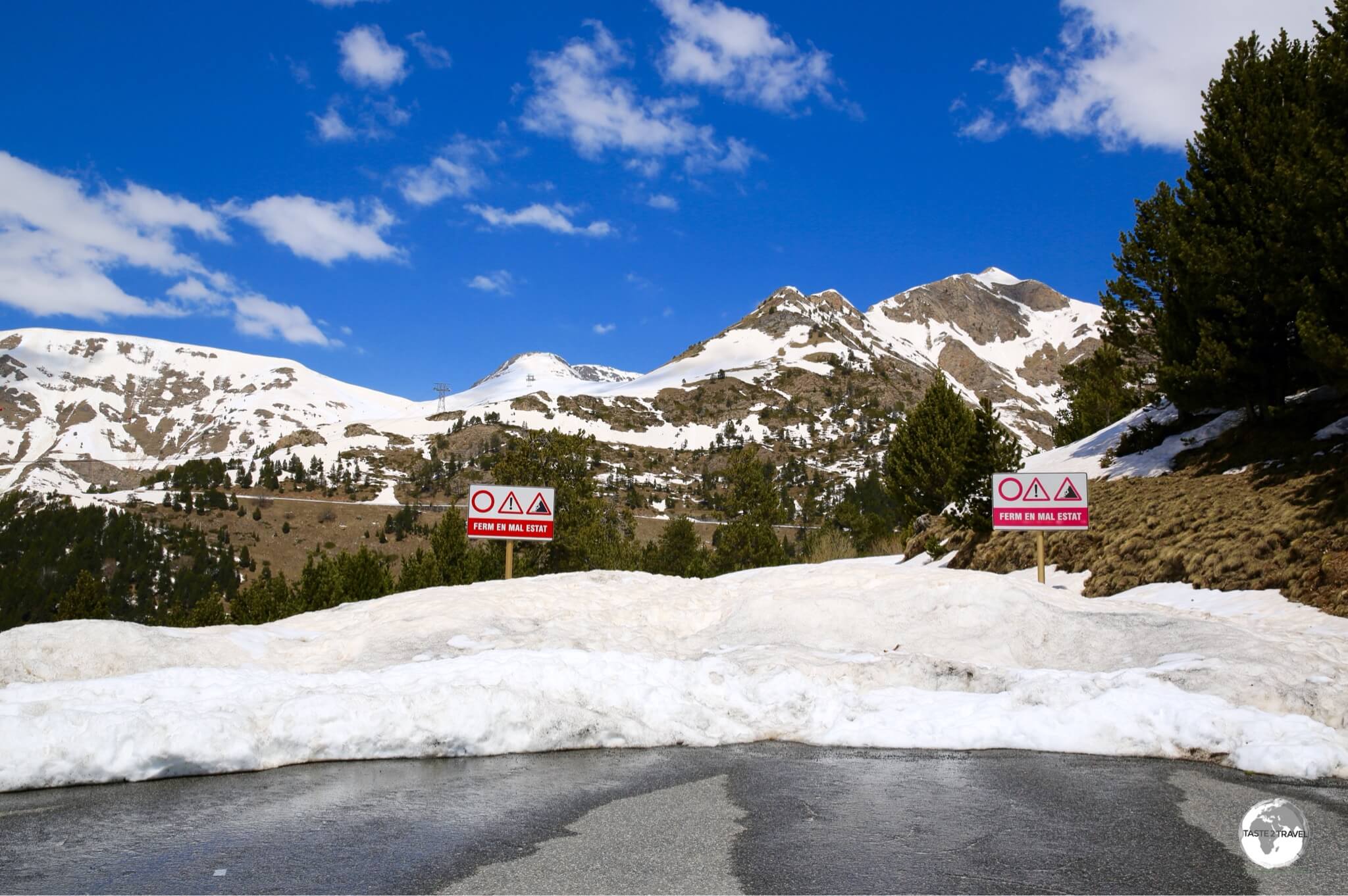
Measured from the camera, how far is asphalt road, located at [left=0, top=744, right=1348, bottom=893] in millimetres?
5402

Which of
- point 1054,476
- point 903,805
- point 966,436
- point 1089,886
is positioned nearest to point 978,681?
point 903,805

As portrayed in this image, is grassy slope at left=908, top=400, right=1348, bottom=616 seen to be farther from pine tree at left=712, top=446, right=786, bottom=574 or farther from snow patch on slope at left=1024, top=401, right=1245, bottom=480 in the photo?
pine tree at left=712, top=446, right=786, bottom=574

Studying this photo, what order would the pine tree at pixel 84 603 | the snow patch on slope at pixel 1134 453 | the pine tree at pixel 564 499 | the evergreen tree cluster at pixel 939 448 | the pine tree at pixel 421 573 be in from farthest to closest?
the pine tree at pixel 84 603 → the pine tree at pixel 421 573 → the pine tree at pixel 564 499 → the evergreen tree cluster at pixel 939 448 → the snow patch on slope at pixel 1134 453

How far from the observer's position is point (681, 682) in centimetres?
1104

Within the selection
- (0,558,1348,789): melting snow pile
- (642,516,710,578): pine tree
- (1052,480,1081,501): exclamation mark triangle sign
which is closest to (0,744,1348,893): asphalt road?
(0,558,1348,789): melting snow pile

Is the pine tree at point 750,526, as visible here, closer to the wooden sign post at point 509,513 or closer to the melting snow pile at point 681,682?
the wooden sign post at point 509,513

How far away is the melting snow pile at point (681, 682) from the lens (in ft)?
28.5

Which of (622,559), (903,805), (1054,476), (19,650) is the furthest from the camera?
(622,559)

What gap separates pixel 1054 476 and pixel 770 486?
146 feet

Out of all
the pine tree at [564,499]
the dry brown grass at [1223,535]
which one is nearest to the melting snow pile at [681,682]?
the dry brown grass at [1223,535]

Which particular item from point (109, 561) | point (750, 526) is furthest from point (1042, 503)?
point (109, 561)

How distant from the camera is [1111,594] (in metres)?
21.8

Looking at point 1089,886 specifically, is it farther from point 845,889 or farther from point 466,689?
point 466,689

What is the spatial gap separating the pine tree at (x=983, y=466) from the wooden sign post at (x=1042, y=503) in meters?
12.3
